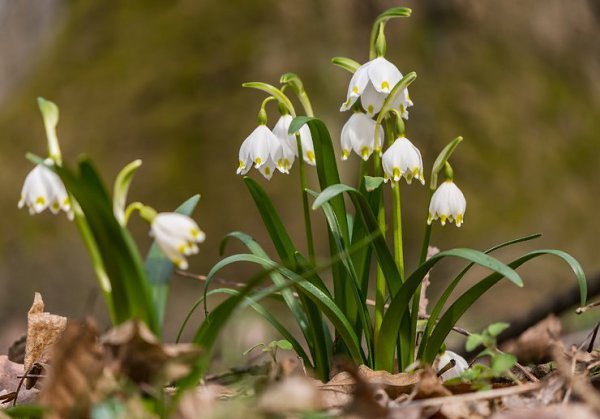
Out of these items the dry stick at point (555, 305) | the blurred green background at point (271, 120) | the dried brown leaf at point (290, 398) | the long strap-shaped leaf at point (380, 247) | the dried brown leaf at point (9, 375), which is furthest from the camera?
the blurred green background at point (271, 120)

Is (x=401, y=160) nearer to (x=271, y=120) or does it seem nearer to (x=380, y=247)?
(x=380, y=247)

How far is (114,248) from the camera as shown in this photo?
96 centimetres

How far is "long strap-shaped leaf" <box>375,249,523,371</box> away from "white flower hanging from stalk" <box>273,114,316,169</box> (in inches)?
11.9

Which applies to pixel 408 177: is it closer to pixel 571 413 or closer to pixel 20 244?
pixel 571 413

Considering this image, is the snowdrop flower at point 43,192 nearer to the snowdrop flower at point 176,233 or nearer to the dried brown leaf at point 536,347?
the snowdrop flower at point 176,233

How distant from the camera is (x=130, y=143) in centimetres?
423

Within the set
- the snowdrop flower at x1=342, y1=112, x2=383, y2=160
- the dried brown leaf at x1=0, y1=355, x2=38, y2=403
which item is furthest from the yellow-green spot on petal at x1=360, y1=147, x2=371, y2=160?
the dried brown leaf at x1=0, y1=355, x2=38, y2=403

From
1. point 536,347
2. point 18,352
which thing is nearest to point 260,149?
point 536,347

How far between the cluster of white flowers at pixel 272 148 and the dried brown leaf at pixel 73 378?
0.53 meters

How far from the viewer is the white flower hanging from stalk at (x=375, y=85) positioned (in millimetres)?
1295

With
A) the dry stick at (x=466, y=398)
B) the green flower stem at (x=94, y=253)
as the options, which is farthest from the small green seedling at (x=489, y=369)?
A: the green flower stem at (x=94, y=253)

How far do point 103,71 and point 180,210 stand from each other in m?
3.64

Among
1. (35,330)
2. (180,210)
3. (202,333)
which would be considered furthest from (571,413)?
(35,330)

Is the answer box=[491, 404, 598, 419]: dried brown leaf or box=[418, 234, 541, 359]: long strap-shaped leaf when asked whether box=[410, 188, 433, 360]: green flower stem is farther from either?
box=[491, 404, 598, 419]: dried brown leaf
